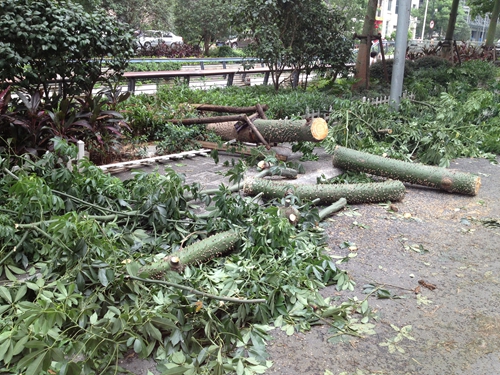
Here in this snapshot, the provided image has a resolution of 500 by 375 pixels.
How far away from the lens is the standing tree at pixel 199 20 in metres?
31.3

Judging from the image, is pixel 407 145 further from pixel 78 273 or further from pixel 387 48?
pixel 387 48

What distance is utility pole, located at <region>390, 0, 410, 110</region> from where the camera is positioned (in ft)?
33.8

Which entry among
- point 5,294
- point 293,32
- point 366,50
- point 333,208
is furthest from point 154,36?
point 5,294

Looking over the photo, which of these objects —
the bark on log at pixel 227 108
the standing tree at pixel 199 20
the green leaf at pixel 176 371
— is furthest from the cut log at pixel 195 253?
the standing tree at pixel 199 20

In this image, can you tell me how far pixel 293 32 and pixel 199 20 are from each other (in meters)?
21.4

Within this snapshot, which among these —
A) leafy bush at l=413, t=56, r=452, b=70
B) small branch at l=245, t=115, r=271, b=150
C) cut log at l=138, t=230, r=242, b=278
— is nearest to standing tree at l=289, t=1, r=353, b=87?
small branch at l=245, t=115, r=271, b=150

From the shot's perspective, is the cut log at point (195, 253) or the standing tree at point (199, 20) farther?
the standing tree at point (199, 20)

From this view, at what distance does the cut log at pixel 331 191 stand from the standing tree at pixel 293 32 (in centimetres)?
628

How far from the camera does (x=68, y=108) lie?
6.61m

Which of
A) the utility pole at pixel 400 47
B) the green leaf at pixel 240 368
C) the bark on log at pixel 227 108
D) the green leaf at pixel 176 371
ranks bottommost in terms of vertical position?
the green leaf at pixel 240 368

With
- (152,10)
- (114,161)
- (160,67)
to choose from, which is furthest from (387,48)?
(114,161)

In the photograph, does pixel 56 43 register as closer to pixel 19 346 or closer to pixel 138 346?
pixel 19 346

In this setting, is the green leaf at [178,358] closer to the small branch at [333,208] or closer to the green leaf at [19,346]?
the green leaf at [19,346]

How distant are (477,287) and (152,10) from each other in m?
27.7
